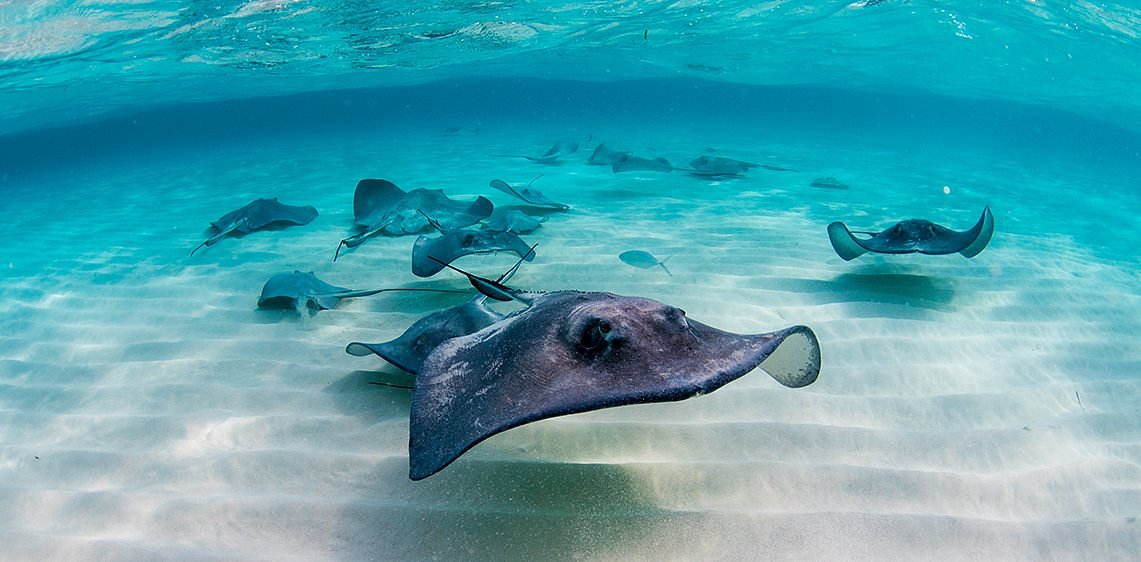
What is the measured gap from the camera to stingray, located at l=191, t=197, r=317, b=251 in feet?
24.3

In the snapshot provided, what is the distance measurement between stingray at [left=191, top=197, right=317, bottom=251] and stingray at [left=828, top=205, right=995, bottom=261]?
7034 millimetres

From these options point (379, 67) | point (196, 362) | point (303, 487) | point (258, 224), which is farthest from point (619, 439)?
point (379, 67)

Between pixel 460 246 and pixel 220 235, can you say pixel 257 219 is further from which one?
pixel 460 246

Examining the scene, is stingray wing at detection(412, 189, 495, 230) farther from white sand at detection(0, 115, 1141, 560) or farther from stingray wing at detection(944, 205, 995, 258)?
stingray wing at detection(944, 205, 995, 258)

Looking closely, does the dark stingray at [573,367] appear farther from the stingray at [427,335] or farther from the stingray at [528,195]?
the stingray at [528,195]

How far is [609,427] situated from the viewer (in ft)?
8.83

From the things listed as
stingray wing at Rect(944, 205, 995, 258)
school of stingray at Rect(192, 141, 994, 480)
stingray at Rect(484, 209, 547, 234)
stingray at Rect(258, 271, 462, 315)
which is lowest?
stingray at Rect(484, 209, 547, 234)

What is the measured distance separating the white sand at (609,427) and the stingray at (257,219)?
0.97 meters

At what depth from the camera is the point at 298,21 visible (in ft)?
57.4

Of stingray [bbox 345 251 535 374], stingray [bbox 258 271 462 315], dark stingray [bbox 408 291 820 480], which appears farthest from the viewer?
stingray [bbox 258 271 462 315]

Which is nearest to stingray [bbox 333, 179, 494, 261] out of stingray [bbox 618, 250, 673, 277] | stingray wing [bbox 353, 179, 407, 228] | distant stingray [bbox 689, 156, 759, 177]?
stingray wing [bbox 353, 179, 407, 228]

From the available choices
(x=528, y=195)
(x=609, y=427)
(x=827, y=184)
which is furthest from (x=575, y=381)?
(x=827, y=184)

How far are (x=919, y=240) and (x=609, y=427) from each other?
370cm

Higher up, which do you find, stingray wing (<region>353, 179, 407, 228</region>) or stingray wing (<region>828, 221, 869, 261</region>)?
stingray wing (<region>828, 221, 869, 261</region>)
